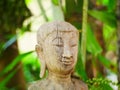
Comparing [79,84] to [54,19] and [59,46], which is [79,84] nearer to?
[59,46]

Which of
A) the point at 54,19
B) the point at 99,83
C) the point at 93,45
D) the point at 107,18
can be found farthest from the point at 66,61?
the point at 107,18

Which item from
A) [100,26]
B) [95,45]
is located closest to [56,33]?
[95,45]

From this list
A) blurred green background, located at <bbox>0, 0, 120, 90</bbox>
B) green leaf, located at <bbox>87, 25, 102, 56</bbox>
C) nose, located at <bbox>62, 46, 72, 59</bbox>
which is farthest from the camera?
green leaf, located at <bbox>87, 25, 102, 56</bbox>

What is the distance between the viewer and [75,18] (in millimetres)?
1750

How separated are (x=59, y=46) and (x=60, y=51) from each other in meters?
0.01

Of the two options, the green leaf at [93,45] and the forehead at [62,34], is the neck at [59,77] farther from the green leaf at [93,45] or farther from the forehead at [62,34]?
the green leaf at [93,45]

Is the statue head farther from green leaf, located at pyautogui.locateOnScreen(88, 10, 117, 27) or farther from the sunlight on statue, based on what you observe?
green leaf, located at pyautogui.locateOnScreen(88, 10, 117, 27)

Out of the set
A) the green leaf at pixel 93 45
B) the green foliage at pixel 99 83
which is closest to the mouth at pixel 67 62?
the green foliage at pixel 99 83

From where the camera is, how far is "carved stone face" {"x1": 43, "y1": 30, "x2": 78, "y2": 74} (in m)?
1.05

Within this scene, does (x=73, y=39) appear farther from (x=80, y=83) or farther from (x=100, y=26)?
(x=100, y=26)

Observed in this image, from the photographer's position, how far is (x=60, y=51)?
1.06 meters

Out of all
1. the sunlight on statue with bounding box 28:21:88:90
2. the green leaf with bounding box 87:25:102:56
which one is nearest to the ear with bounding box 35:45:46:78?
the sunlight on statue with bounding box 28:21:88:90

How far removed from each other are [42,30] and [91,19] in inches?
48.7

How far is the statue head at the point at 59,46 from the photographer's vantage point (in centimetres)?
106
